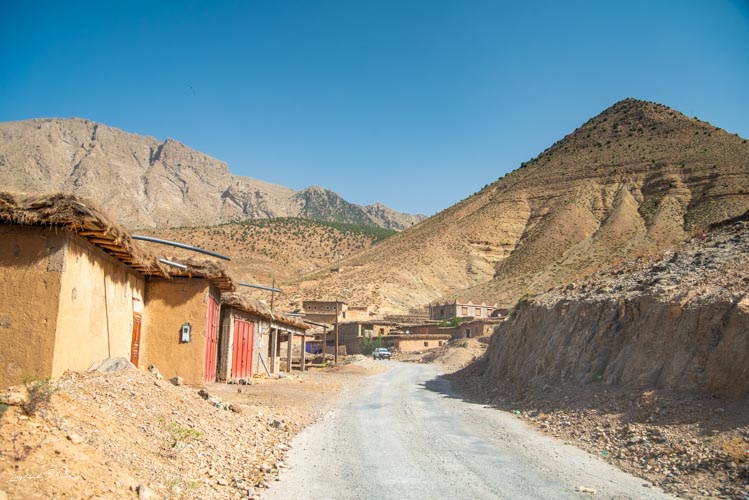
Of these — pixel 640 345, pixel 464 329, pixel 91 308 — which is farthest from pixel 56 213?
pixel 464 329

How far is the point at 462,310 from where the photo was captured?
60.4 m

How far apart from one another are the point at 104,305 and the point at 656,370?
10.9m

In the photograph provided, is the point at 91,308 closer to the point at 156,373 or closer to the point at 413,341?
the point at 156,373

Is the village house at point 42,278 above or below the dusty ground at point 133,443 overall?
above

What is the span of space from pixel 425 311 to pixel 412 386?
46.3 meters

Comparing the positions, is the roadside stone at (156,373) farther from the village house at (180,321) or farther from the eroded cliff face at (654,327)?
the eroded cliff face at (654,327)

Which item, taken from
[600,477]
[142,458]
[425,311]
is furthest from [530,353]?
[425,311]

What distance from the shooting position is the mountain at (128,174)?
14988 centimetres

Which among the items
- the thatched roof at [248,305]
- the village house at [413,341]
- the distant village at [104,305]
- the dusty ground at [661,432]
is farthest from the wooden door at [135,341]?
the village house at [413,341]

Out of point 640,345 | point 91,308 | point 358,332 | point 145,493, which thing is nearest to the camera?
point 145,493

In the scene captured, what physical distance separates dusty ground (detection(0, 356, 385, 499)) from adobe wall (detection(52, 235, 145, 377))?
0.65 m

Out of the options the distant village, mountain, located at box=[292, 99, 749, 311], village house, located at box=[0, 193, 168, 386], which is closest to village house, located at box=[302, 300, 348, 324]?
mountain, located at box=[292, 99, 749, 311]

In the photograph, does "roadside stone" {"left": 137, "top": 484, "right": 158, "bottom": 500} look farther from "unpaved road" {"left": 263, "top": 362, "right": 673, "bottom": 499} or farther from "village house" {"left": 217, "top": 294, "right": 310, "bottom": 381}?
→ "village house" {"left": 217, "top": 294, "right": 310, "bottom": 381}

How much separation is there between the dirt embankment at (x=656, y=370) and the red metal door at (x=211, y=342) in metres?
8.21
